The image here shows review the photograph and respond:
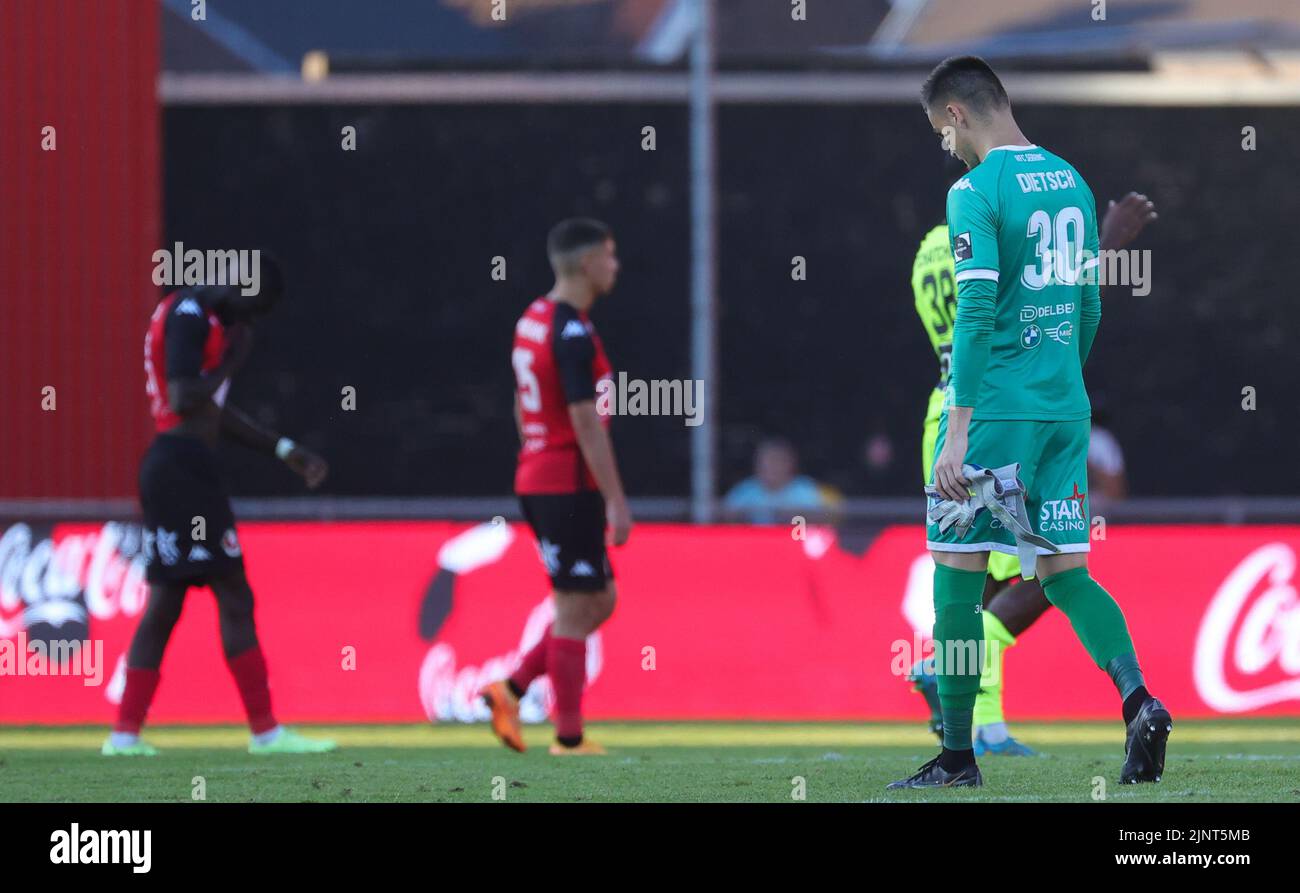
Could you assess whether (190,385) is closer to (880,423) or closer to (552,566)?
(552,566)

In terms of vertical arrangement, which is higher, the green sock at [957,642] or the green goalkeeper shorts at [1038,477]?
the green goalkeeper shorts at [1038,477]

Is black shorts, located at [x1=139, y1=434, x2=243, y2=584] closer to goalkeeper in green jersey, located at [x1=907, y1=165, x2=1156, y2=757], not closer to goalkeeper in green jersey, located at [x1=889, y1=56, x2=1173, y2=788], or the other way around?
goalkeeper in green jersey, located at [x1=907, y1=165, x2=1156, y2=757]

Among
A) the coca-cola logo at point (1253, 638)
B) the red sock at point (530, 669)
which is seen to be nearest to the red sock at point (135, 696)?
the red sock at point (530, 669)

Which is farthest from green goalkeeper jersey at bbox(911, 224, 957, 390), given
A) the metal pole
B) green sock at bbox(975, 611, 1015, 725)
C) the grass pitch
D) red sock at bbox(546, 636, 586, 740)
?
the metal pole

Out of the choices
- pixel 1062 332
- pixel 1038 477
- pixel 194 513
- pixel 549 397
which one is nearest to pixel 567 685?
pixel 549 397

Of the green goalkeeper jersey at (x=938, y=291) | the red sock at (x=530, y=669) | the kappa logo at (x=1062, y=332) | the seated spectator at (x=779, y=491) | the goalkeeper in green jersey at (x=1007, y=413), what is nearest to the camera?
the goalkeeper in green jersey at (x=1007, y=413)

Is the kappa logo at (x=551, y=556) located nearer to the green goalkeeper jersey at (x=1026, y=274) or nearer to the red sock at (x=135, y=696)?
the red sock at (x=135, y=696)

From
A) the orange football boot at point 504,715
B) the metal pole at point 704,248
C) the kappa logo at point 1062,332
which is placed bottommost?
the orange football boot at point 504,715

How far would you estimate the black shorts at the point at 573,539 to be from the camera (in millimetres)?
8859

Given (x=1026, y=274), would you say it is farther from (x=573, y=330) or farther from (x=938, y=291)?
(x=573, y=330)

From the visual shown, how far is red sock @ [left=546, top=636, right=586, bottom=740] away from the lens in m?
8.88

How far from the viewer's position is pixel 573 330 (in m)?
8.80

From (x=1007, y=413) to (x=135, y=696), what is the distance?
396 centimetres
